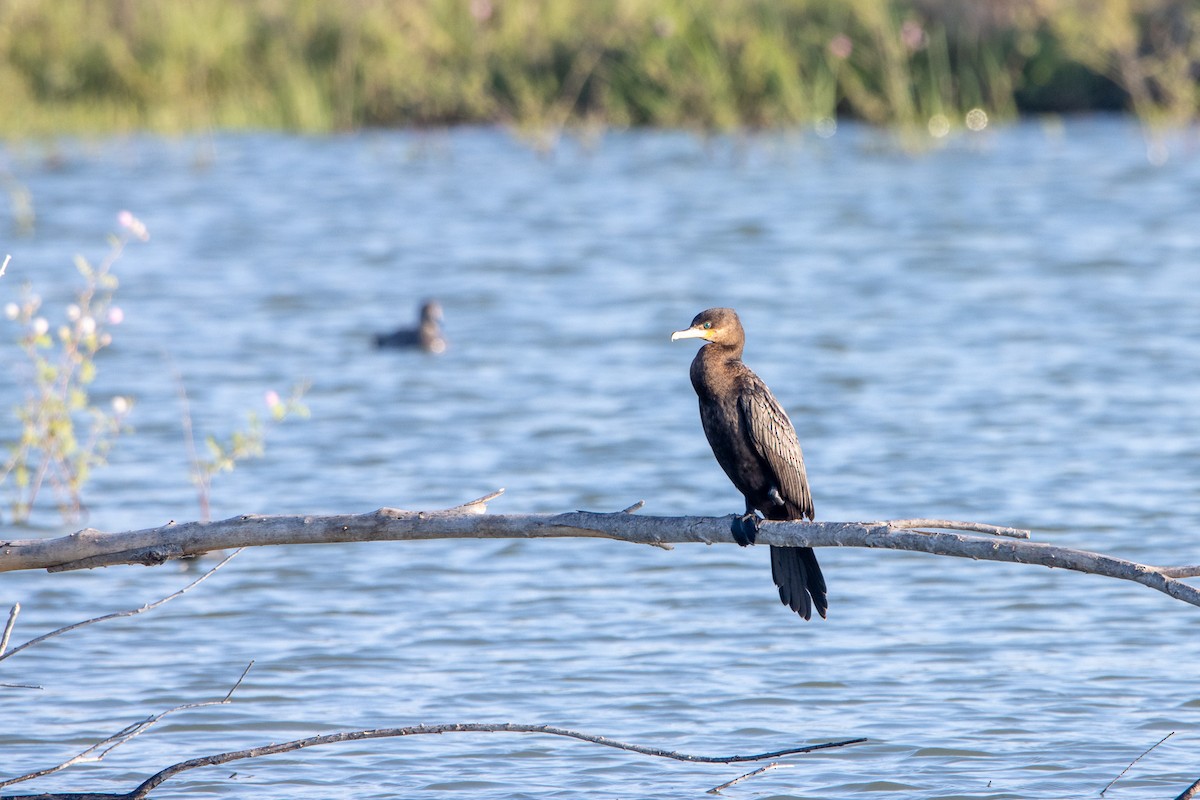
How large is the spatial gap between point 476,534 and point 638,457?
16.6 feet

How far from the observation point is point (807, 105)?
17453mm

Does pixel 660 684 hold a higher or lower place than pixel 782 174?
lower

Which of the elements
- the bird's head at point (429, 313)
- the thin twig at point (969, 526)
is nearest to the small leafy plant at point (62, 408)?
the bird's head at point (429, 313)

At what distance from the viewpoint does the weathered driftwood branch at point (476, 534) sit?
10.6 feet

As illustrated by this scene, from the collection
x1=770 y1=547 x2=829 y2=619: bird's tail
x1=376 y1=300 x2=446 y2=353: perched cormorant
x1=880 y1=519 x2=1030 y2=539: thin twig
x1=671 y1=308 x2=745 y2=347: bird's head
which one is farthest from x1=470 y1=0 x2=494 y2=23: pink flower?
x1=880 y1=519 x2=1030 y2=539: thin twig

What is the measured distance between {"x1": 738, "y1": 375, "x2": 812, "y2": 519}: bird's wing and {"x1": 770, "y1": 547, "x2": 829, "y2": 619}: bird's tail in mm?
214

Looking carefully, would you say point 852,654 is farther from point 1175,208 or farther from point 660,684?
point 1175,208

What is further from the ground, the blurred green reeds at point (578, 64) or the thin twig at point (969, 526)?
the blurred green reeds at point (578, 64)

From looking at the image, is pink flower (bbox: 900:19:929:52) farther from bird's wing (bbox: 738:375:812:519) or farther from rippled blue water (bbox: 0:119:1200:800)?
bird's wing (bbox: 738:375:812:519)

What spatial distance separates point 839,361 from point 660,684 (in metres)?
5.26

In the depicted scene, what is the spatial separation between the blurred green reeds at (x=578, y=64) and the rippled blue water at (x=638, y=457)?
2.04 feet

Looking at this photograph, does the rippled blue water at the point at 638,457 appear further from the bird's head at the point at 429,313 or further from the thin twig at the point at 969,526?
the thin twig at the point at 969,526

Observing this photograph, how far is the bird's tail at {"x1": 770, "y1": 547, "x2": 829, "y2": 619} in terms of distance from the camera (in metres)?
4.33

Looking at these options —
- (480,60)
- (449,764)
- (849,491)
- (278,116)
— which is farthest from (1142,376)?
(278,116)
